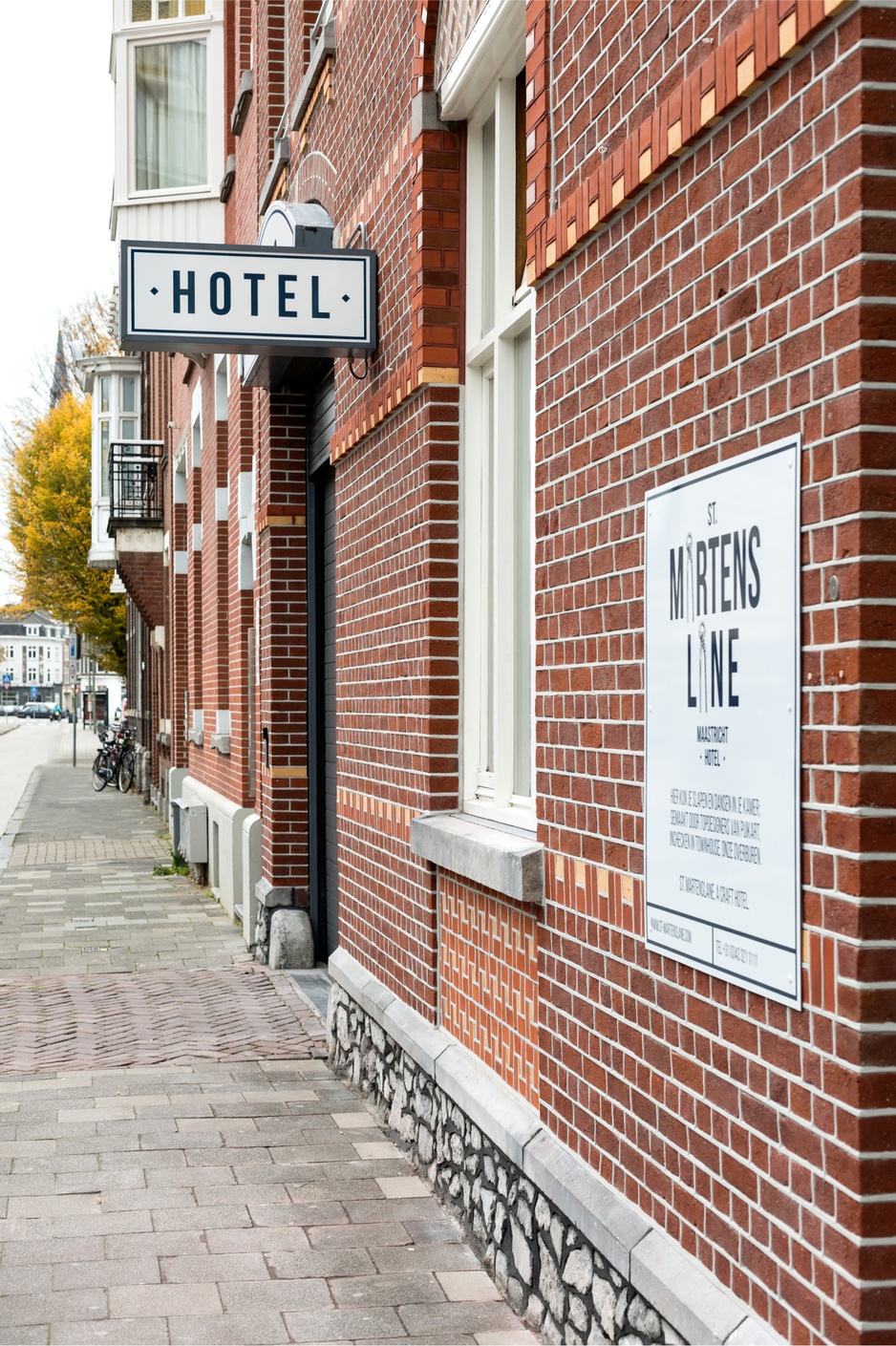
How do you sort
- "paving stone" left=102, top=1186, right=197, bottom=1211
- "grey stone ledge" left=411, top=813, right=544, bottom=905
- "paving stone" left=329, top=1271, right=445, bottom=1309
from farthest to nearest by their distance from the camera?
"paving stone" left=102, top=1186, right=197, bottom=1211 → "paving stone" left=329, top=1271, right=445, bottom=1309 → "grey stone ledge" left=411, top=813, right=544, bottom=905

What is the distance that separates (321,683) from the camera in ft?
31.9

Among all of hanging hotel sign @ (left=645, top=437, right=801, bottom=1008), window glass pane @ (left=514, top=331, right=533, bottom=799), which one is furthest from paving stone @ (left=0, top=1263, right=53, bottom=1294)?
hanging hotel sign @ (left=645, top=437, right=801, bottom=1008)

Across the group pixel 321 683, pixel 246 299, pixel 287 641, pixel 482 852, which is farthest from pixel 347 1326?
pixel 287 641

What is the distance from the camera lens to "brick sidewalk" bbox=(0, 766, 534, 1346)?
4273mm

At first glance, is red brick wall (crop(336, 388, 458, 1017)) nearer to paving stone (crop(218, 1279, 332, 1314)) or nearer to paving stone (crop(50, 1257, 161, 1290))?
paving stone (crop(218, 1279, 332, 1314))

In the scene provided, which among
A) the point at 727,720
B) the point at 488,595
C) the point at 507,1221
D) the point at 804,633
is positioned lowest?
the point at 507,1221

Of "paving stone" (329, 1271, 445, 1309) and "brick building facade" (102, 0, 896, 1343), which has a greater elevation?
"brick building facade" (102, 0, 896, 1343)

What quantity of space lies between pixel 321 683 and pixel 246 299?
12.5 feet

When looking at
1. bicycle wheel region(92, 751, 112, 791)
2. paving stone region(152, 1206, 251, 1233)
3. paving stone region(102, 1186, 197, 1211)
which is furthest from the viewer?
bicycle wheel region(92, 751, 112, 791)

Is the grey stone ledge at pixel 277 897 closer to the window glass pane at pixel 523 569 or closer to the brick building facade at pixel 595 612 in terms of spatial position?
the brick building facade at pixel 595 612

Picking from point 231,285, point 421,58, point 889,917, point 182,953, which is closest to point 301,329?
point 231,285

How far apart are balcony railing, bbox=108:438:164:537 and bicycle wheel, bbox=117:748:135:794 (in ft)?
23.8

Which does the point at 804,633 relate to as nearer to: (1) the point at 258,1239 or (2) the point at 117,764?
(1) the point at 258,1239

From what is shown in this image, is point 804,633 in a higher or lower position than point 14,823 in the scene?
higher
